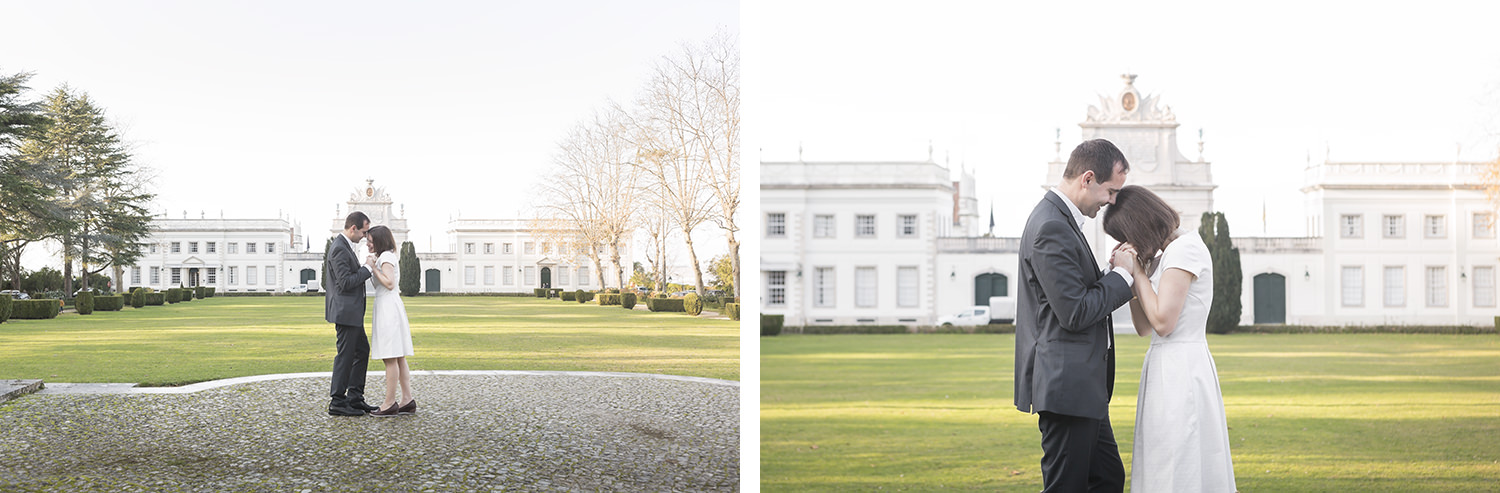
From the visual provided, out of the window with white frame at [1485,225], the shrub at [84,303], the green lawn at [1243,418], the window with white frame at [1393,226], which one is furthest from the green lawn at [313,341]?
the window with white frame at [1393,226]

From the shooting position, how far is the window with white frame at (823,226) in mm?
13156

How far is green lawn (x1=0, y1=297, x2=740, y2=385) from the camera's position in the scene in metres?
3.87

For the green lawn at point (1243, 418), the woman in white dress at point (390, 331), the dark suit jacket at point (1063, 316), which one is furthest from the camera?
the green lawn at point (1243, 418)

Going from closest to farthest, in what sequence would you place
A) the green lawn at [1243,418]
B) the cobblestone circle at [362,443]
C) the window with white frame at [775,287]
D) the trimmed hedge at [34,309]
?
the cobblestone circle at [362,443] < the trimmed hedge at [34,309] < the green lawn at [1243,418] < the window with white frame at [775,287]

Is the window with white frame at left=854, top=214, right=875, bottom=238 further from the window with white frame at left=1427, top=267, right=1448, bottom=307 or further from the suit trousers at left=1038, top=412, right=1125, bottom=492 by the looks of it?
the suit trousers at left=1038, top=412, right=1125, bottom=492

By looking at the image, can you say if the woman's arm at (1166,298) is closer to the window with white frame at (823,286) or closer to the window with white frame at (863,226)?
the window with white frame at (823,286)

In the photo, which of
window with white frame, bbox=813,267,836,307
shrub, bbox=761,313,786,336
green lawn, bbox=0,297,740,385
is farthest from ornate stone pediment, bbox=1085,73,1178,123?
green lawn, bbox=0,297,740,385

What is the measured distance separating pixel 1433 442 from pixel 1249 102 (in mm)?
4371

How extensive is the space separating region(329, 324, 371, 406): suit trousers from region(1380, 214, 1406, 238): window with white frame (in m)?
9.32

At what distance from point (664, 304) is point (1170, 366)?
3063mm

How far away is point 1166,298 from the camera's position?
1995mm

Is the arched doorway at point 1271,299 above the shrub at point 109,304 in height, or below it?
below

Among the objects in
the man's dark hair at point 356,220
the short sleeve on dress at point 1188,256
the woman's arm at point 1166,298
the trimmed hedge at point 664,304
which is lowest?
the trimmed hedge at point 664,304

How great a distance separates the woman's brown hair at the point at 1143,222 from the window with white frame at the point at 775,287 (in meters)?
11.1
